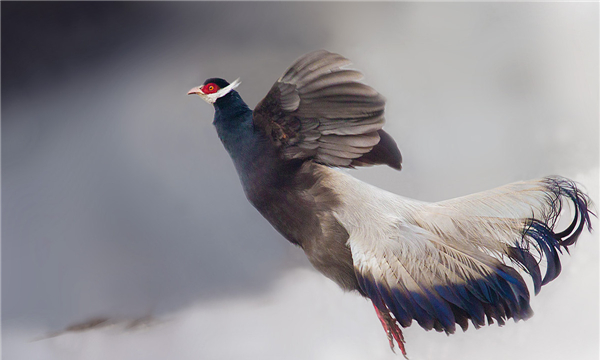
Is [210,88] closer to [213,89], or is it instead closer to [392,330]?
[213,89]

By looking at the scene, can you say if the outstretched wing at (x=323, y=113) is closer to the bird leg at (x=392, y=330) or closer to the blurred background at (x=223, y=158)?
the blurred background at (x=223, y=158)

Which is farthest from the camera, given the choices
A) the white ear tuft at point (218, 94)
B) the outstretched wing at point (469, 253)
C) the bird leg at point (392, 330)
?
the white ear tuft at point (218, 94)

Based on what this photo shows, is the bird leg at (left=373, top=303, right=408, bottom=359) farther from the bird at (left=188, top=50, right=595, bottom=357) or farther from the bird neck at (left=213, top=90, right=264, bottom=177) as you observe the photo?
the bird neck at (left=213, top=90, right=264, bottom=177)

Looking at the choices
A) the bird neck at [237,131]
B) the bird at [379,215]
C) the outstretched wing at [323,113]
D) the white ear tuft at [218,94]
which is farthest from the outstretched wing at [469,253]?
the white ear tuft at [218,94]

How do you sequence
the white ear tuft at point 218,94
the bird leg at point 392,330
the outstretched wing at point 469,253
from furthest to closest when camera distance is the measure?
the white ear tuft at point 218,94
the bird leg at point 392,330
the outstretched wing at point 469,253

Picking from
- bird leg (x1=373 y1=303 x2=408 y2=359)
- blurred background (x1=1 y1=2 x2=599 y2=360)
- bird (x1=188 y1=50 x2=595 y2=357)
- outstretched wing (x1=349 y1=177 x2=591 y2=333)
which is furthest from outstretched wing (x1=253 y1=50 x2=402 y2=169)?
bird leg (x1=373 y1=303 x2=408 y2=359)

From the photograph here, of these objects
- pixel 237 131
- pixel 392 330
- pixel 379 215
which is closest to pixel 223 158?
pixel 237 131
